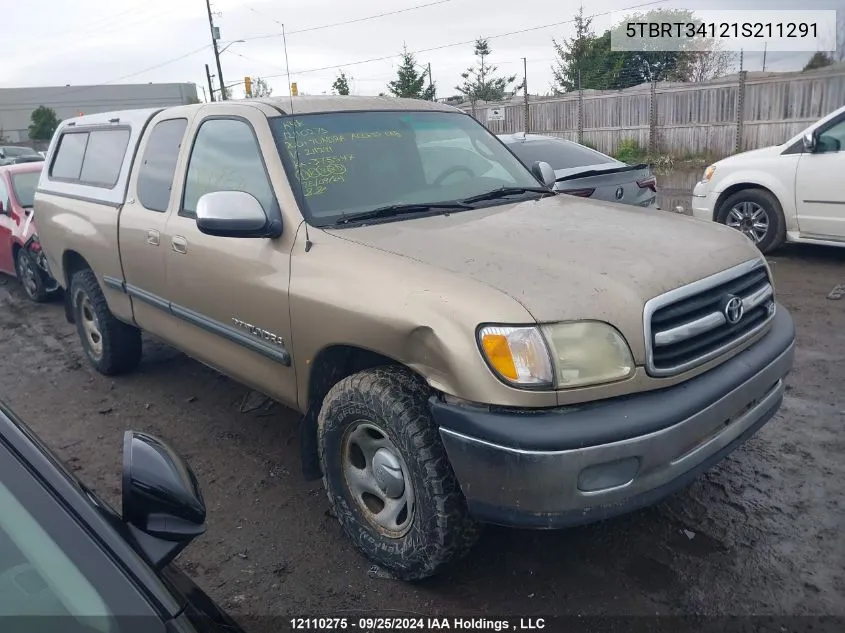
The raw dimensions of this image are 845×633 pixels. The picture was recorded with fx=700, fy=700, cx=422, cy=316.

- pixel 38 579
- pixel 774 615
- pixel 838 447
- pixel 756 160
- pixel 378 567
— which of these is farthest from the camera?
pixel 756 160

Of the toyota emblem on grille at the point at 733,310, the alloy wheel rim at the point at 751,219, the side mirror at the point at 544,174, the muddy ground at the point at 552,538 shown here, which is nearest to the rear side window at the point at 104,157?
the muddy ground at the point at 552,538

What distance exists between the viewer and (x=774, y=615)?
254cm

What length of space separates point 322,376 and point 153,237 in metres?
1.65

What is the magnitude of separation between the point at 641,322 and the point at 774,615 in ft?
3.93

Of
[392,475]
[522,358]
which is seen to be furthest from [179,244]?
Answer: [522,358]

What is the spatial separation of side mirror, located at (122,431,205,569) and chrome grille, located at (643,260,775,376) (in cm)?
157

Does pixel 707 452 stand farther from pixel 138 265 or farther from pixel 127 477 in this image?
pixel 138 265

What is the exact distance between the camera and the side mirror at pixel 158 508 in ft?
4.96

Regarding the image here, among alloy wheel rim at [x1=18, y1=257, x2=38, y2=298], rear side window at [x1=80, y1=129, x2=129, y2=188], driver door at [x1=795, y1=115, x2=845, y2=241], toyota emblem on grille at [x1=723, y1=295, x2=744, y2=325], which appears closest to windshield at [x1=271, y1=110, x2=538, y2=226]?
toyota emblem on grille at [x1=723, y1=295, x2=744, y2=325]

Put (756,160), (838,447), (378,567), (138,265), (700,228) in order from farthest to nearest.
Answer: (756,160) < (138,265) < (838,447) < (700,228) < (378,567)

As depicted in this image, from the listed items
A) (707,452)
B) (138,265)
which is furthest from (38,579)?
(138,265)

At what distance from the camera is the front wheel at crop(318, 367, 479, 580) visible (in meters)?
2.52

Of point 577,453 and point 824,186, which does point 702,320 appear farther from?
point 824,186

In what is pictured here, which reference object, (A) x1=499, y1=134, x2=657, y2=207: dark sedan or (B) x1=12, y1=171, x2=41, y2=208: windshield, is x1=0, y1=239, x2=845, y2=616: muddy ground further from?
(B) x1=12, y1=171, x2=41, y2=208: windshield
